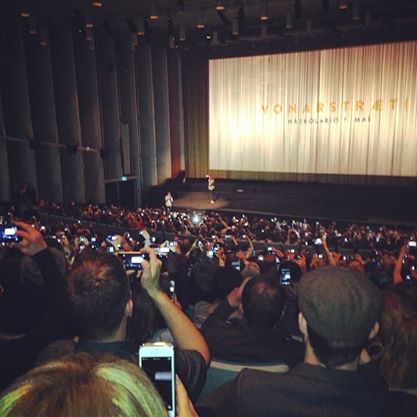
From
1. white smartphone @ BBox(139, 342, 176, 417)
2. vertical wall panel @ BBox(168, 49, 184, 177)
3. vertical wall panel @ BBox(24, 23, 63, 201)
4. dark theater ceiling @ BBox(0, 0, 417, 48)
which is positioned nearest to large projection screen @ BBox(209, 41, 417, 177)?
dark theater ceiling @ BBox(0, 0, 417, 48)

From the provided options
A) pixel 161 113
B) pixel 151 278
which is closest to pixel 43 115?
pixel 161 113

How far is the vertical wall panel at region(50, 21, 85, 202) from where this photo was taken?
56.8 feet

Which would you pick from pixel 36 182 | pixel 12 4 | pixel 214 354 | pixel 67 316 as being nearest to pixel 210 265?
pixel 214 354

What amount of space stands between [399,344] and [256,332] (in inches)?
29.3

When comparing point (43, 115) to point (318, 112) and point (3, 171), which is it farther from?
point (318, 112)

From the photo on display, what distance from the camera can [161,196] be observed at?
67.9 feet

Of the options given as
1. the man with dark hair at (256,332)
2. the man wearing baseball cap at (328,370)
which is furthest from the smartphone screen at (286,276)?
the man wearing baseball cap at (328,370)

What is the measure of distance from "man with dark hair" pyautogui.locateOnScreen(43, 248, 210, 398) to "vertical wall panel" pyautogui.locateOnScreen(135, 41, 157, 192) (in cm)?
1930

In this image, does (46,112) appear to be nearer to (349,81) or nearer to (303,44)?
(303,44)

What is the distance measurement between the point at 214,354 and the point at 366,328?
3.73 feet

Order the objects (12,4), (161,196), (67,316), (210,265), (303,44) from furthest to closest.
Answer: (161,196), (303,44), (12,4), (210,265), (67,316)

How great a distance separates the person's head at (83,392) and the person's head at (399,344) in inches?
61.7

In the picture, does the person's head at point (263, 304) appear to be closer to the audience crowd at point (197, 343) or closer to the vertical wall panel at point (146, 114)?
the audience crowd at point (197, 343)

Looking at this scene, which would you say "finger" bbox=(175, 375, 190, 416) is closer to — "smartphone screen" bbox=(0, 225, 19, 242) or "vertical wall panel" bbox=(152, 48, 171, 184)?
"smartphone screen" bbox=(0, 225, 19, 242)
